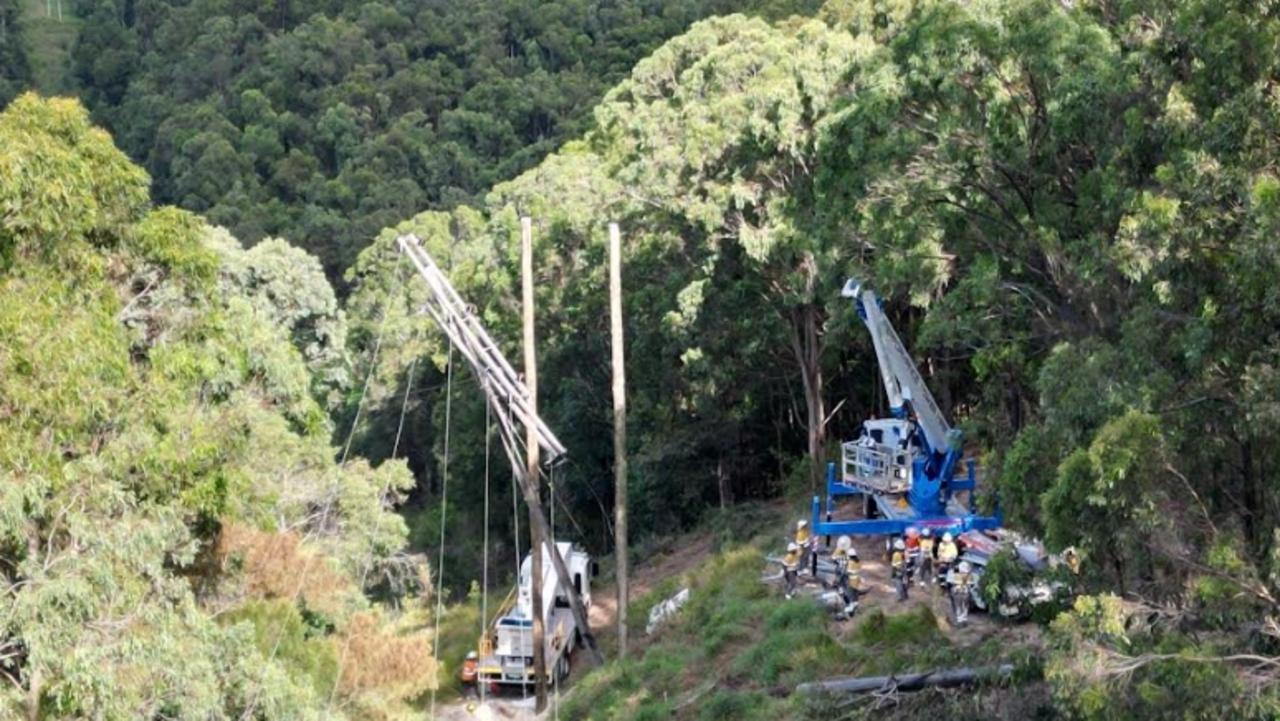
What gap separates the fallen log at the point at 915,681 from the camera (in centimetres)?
1767

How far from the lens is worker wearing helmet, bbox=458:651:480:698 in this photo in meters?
27.2

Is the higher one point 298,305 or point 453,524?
point 298,305

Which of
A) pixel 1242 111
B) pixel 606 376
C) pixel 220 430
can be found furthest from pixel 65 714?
pixel 606 376

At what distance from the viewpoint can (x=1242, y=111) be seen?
49.6ft

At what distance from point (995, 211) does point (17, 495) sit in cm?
1201

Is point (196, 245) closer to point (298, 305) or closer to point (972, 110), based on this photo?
point (972, 110)

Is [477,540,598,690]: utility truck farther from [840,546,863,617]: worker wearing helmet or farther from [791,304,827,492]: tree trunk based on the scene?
[791,304,827,492]: tree trunk

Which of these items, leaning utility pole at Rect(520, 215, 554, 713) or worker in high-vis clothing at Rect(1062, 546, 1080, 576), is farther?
leaning utility pole at Rect(520, 215, 554, 713)

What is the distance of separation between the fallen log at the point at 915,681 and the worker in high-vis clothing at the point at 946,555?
2780mm

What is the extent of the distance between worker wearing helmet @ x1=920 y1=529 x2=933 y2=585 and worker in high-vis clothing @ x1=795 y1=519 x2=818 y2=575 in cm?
189

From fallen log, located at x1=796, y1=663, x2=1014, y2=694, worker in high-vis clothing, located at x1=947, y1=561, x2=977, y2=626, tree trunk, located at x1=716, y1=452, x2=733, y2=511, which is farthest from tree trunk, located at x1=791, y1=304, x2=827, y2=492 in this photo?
fallen log, located at x1=796, y1=663, x2=1014, y2=694

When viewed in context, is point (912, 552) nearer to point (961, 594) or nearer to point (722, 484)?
point (961, 594)

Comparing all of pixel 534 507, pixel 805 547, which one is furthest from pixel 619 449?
pixel 805 547

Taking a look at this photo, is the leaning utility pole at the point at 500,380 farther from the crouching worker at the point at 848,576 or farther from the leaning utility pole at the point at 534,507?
the crouching worker at the point at 848,576
